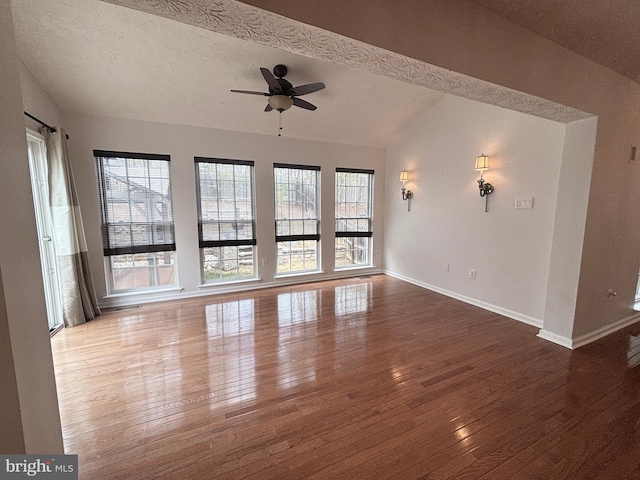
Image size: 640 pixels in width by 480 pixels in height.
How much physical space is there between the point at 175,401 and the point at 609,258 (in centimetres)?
425

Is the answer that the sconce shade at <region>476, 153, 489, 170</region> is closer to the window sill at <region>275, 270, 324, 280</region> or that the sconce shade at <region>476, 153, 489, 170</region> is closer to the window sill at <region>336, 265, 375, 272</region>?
the window sill at <region>336, 265, 375, 272</region>

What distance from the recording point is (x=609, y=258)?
2.73 meters

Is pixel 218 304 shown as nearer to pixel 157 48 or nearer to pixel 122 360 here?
pixel 122 360

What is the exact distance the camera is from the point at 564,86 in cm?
202

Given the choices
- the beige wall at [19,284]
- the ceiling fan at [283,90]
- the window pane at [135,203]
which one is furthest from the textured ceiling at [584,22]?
the window pane at [135,203]

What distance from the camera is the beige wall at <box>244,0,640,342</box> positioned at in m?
1.31

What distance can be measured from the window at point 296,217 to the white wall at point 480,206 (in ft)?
5.35

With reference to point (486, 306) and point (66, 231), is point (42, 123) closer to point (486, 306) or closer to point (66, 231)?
point (66, 231)

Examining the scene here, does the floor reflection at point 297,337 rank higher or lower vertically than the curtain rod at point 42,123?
lower

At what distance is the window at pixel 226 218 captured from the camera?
4027mm

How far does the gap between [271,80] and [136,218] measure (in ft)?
9.01

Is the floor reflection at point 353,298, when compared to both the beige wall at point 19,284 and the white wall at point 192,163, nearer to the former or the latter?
the white wall at point 192,163

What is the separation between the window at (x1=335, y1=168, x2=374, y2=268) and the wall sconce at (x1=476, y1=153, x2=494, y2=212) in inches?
80.7

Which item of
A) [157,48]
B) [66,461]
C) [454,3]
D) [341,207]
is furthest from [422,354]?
[157,48]
